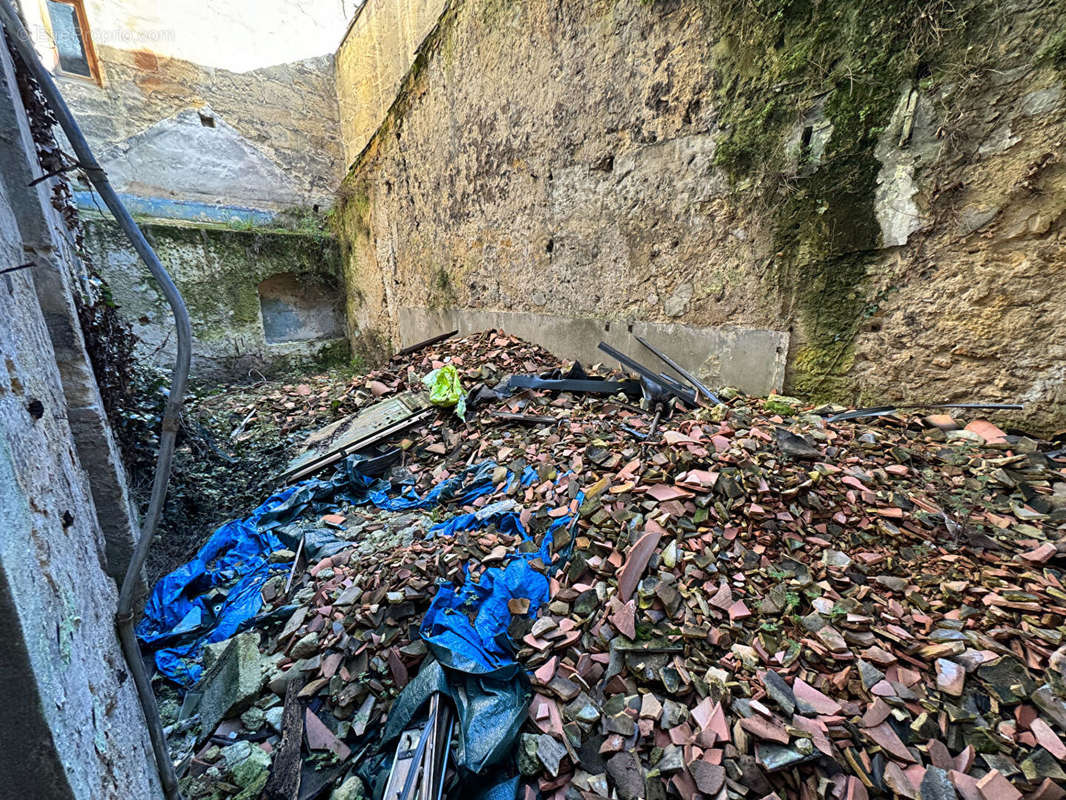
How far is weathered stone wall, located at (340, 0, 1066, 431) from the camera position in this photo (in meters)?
1.94

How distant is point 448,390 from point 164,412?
2.76 meters

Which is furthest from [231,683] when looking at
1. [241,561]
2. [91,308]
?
[91,308]

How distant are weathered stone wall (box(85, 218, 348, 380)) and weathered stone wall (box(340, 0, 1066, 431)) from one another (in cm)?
579

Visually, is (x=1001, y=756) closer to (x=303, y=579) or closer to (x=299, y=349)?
(x=303, y=579)

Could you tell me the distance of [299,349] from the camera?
8.62 meters

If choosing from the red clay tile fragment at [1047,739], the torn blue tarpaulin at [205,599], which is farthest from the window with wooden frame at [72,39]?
the red clay tile fragment at [1047,739]

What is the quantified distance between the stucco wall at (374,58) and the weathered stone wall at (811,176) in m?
4.66

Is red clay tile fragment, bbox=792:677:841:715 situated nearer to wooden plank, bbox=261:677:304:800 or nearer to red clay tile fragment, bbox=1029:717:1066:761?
red clay tile fragment, bbox=1029:717:1066:761

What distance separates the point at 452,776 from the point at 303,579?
1417 mm

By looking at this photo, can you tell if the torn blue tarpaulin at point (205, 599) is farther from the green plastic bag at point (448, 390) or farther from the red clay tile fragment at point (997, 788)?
the red clay tile fragment at point (997, 788)

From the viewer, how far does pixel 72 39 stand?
7789 mm

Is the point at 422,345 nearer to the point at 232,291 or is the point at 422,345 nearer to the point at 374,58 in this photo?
the point at 232,291

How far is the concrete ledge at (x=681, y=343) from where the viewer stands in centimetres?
282

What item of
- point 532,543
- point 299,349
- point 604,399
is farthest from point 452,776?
point 299,349
